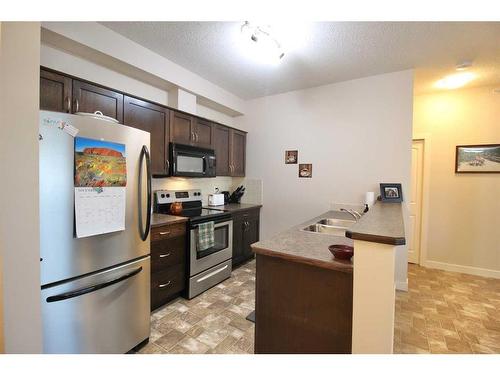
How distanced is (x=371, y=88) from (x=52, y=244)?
3505 millimetres

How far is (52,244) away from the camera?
46.1 inches

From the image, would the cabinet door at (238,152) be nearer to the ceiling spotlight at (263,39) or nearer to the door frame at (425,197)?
the ceiling spotlight at (263,39)

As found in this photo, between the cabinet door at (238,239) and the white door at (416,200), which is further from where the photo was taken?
the white door at (416,200)

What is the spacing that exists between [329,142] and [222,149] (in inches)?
62.1

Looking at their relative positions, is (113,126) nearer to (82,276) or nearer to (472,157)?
(82,276)

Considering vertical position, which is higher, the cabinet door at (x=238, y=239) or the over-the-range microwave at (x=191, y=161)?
the over-the-range microwave at (x=191, y=161)

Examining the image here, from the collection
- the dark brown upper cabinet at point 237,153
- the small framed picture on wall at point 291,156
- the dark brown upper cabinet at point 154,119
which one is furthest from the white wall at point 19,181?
the small framed picture on wall at point 291,156

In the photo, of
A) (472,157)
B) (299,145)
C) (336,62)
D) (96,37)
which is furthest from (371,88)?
(96,37)

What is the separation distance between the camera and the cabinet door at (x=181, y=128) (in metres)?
2.57

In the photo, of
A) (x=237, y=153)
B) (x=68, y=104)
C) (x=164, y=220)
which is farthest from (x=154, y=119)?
(x=237, y=153)

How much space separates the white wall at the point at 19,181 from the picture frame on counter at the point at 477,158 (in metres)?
4.51

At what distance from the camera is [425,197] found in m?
3.40
